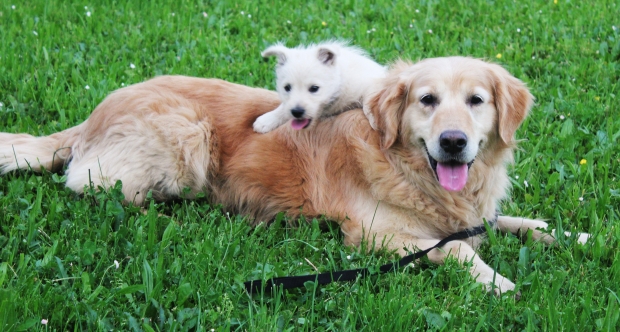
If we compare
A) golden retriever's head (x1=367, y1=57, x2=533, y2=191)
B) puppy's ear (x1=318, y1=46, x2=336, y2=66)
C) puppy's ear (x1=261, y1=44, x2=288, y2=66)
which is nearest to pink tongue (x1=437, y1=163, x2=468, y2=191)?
golden retriever's head (x1=367, y1=57, x2=533, y2=191)

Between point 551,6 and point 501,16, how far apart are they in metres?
0.74

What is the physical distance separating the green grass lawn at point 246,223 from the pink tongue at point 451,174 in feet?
1.38

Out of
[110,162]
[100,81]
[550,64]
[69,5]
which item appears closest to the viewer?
[110,162]

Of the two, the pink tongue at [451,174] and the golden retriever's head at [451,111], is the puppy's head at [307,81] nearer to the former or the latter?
the golden retriever's head at [451,111]

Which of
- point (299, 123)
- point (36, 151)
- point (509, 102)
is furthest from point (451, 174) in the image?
point (36, 151)

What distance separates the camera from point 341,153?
3934 millimetres

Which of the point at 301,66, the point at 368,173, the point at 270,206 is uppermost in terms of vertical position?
the point at 301,66

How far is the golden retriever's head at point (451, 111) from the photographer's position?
135 inches

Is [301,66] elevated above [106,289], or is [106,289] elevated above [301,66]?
[301,66]

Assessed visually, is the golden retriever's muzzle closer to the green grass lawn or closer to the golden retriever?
the golden retriever

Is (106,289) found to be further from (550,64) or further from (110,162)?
(550,64)

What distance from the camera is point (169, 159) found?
4.14 meters

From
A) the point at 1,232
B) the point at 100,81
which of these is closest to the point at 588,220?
the point at 1,232

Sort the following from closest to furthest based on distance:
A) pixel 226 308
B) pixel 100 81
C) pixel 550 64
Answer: pixel 226 308, pixel 100 81, pixel 550 64
